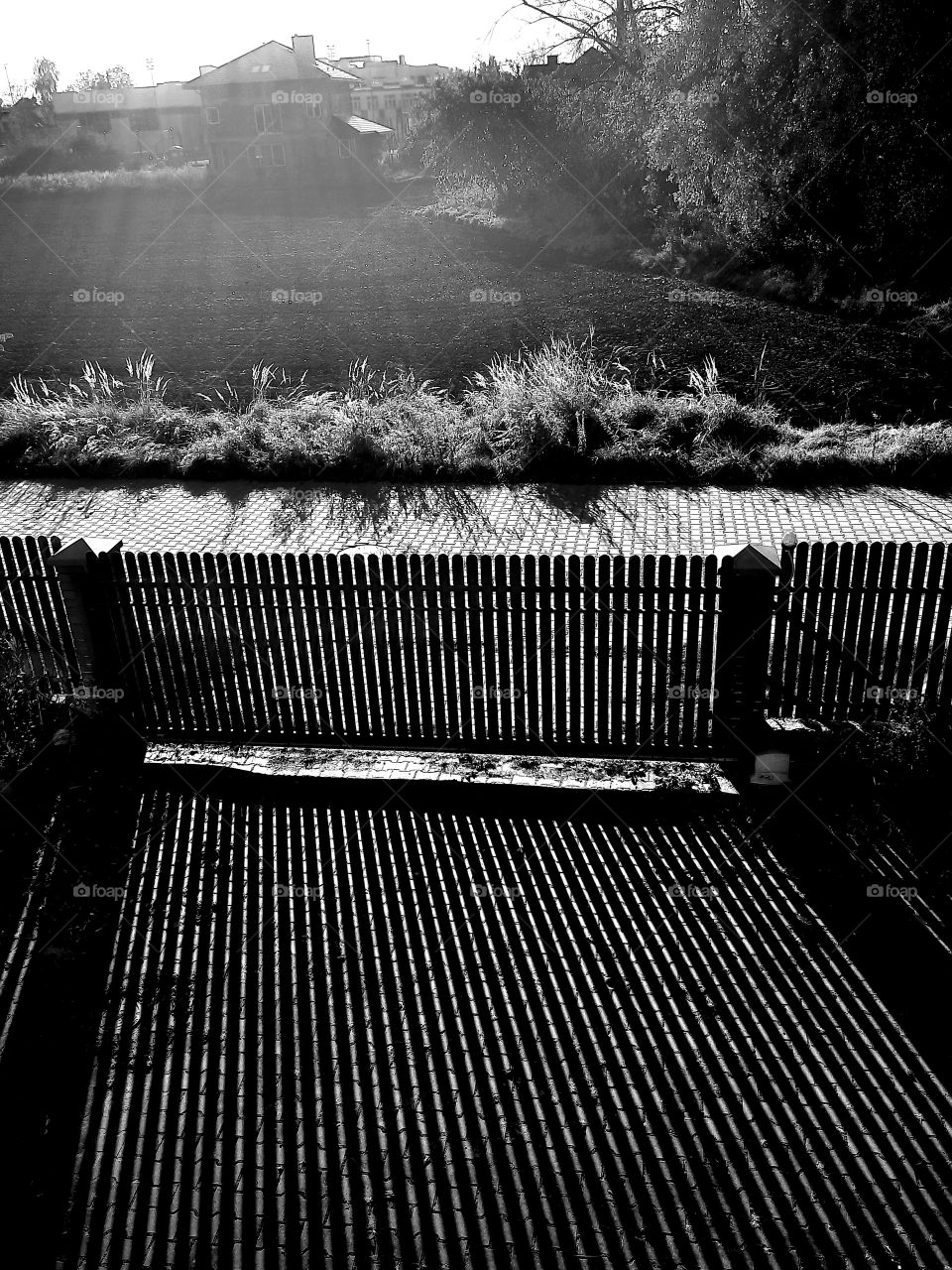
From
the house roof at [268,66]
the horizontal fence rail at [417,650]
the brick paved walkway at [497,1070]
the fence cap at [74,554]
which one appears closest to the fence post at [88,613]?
the fence cap at [74,554]

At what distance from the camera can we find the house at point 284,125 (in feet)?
146

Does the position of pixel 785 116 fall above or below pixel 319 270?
above

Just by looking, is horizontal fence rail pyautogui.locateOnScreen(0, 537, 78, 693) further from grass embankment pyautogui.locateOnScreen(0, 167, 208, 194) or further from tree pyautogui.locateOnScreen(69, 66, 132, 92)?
tree pyautogui.locateOnScreen(69, 66, 132, 92)

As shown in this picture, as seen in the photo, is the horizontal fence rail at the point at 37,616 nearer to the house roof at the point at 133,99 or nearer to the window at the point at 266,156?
the window at the point at 266,156

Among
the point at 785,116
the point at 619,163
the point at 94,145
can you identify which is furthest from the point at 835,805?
the point at 94,145

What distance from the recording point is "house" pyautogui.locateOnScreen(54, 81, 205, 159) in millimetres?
62344

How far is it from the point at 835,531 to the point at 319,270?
72.4 ft

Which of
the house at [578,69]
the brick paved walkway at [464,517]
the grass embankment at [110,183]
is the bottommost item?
the brick paved walkway at [464,517]

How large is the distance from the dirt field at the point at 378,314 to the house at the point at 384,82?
5231 cm

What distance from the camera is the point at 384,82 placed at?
294 feet

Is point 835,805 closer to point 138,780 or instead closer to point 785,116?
point 138,780

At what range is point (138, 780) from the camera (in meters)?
6.67

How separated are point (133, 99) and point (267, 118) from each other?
60.0 feet

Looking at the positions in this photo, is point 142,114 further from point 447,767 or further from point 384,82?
point 447,767
